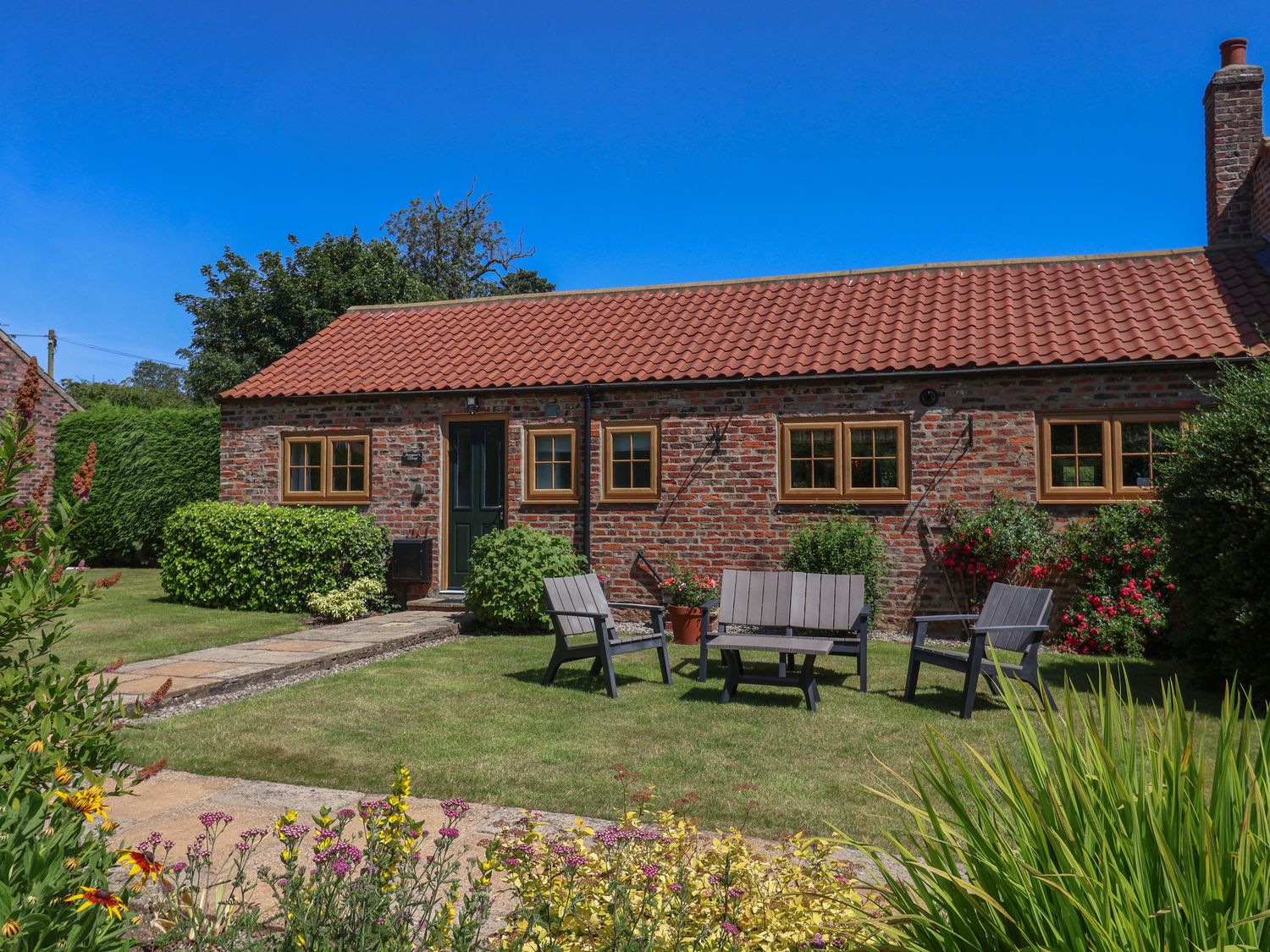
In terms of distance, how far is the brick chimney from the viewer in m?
12.1

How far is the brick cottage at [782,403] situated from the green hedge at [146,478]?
5107mm

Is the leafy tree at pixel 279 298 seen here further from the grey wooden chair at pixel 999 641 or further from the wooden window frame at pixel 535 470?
the grey wooden chair at pixel 999 641

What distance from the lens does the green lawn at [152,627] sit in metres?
8.77

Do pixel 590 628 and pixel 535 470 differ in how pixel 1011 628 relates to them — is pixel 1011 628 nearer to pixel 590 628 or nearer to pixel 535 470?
pixel 590 628

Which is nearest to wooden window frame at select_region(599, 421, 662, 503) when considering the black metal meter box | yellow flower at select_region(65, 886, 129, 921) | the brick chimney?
the black metal meter box

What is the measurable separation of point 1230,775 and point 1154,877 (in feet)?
1.01

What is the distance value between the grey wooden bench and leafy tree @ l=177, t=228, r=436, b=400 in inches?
880

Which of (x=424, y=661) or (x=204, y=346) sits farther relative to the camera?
(x=204, y=346)

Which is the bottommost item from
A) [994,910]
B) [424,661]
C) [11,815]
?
[424,661]

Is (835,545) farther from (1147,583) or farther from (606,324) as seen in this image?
(606,324)

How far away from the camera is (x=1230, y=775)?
197 cm

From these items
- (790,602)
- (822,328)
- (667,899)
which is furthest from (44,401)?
(667,899)

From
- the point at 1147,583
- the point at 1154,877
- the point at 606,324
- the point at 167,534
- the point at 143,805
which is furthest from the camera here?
the point at 606,324

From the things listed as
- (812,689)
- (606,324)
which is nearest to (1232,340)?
(812,689)
